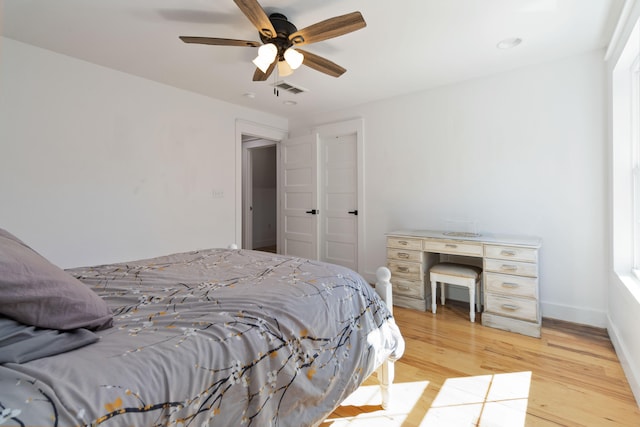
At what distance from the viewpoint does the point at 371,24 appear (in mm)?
2225

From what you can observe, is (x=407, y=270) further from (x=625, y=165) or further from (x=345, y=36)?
Answer: (x=345, y=36)

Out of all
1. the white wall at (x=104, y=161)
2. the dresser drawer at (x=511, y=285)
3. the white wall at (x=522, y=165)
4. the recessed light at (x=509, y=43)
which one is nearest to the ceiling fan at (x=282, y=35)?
the recessed light at (x=509, y=43)

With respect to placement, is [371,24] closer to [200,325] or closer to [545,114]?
[545,114]

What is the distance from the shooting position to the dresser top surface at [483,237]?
2.65 metres

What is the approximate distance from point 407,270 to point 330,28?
2382 millimetres

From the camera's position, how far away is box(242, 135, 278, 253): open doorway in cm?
598

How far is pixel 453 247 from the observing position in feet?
9.73

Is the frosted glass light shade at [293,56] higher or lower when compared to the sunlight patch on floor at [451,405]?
higher

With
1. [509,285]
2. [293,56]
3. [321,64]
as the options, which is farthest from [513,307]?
[293,56]

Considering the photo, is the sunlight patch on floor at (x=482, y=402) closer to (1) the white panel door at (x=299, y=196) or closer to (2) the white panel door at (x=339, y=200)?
(2) the white panel door at (x=339, y=200)

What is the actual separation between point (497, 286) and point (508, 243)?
1.32ft

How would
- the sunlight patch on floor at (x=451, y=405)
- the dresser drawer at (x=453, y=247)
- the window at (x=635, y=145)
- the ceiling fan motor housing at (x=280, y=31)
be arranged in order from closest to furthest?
the sunlight patch on floor at (x=451, y=405) < the ceiling fan motor housing at (x=280, y=31) < the window at (x=635, y=145) < the dresser drawer at (x=453, y=247)

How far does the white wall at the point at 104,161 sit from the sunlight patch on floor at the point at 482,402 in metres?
3.04

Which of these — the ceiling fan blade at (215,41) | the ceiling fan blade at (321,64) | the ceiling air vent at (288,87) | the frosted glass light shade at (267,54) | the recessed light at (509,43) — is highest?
the ceiling air vent at (288,87)
